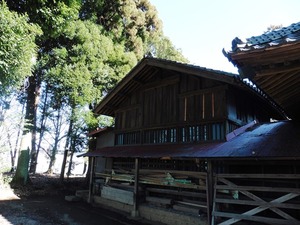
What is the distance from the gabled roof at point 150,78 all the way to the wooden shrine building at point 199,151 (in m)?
0.05

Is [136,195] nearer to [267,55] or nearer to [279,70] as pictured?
[279,70]

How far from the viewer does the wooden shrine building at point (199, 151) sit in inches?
268

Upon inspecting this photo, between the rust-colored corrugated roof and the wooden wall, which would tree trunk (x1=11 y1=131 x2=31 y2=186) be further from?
the rust-colored corrugated roof

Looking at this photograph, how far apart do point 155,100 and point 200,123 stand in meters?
3.05

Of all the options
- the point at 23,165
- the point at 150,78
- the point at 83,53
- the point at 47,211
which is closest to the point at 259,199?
the point at 150,78

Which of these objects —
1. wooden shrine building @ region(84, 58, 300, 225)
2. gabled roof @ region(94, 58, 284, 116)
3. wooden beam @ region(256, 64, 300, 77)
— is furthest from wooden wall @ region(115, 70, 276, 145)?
wooden beam @ region(256, 64, 300, 77)

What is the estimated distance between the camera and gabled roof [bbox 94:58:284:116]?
852 cm

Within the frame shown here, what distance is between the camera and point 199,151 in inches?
310

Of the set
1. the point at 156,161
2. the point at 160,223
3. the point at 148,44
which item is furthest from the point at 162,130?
the point at 148,44

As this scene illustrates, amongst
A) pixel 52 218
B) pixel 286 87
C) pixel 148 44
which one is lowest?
pixel 52 218

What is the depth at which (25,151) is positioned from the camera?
16.4m

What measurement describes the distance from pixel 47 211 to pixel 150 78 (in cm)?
799

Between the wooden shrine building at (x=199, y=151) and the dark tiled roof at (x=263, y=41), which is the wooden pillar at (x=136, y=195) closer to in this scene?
the wooden shrine building at (x=199, y=151)

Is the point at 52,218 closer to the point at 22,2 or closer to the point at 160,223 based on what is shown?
the point at 160,223
